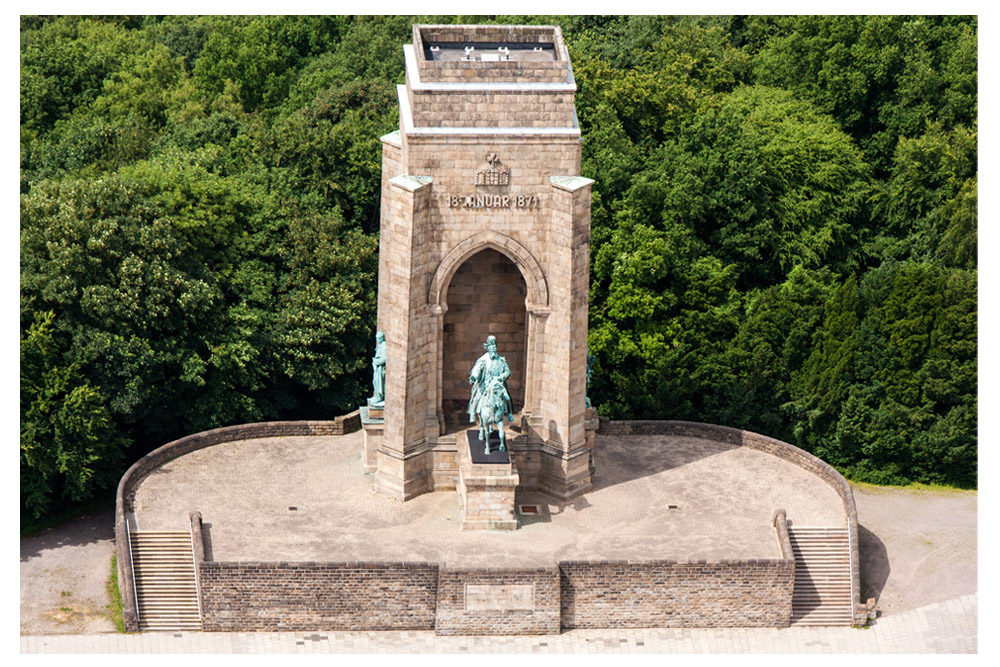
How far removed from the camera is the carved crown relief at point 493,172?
184 feet

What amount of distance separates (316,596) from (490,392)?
8.14 metres

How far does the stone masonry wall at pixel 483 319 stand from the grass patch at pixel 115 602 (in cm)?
1186

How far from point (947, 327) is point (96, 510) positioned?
30.7 meters

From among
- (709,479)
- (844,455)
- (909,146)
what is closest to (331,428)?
(709,479)

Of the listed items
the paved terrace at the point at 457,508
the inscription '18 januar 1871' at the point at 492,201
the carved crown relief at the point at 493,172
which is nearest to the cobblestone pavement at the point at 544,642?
the paved terrace at the point at 457,508

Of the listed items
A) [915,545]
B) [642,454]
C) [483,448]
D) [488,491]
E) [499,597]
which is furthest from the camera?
[642,454]

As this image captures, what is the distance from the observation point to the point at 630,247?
235ft

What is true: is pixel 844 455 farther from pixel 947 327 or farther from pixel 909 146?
pixel 909 146

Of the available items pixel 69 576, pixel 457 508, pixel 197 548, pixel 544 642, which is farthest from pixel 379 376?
pixel 69 576

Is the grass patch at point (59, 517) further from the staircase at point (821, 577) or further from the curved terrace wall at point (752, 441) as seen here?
the staircase at point (821, 577)

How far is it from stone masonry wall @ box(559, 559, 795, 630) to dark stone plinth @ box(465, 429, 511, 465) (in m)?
4.44

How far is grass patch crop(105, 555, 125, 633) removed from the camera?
54812 millimetres

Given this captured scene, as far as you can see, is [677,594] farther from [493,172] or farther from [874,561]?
[493,172]

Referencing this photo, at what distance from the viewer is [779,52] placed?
279 ft
